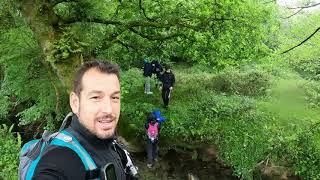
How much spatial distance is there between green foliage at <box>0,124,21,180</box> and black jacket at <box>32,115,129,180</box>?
27.1ft

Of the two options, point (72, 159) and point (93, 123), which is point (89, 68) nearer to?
point (93, 123)

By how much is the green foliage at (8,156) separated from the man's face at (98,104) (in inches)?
326

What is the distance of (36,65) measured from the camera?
12.3 meters

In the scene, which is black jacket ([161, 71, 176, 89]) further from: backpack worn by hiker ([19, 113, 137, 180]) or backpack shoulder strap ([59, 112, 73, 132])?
backpack worn by hiker ([19, 113, 137, 180])

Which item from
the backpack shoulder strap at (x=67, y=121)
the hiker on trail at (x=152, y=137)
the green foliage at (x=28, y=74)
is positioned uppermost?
the backpack shoulder strap at (x=67, y=121)

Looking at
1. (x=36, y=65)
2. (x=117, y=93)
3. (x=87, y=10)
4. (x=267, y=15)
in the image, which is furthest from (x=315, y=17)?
(x=117, y=93)

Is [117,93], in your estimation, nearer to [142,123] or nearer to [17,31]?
[17,31]

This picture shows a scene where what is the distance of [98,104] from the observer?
238 centimetres

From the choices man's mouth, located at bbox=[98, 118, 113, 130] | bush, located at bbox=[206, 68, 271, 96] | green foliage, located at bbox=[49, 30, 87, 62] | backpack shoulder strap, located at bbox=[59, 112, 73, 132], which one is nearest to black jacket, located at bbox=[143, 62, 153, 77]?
bush, located at bbox=[206, 68, 271, 96]

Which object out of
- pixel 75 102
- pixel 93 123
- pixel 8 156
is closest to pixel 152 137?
pixel 8 156

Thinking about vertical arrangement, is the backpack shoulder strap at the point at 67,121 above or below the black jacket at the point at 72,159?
above

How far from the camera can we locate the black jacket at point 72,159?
80.4 inches

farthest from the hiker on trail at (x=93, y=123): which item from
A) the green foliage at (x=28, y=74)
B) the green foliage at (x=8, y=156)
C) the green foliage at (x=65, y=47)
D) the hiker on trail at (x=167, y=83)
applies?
the hiker on trail at (x=167, y=83)

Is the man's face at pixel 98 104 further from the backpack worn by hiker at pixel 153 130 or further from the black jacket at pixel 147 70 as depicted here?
the black jacket at pixel 147 70
